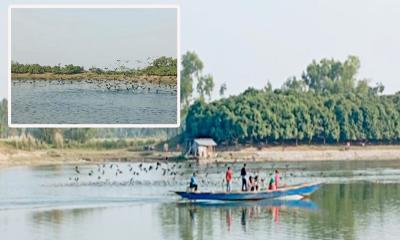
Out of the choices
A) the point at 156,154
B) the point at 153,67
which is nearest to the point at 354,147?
the point at 156,154

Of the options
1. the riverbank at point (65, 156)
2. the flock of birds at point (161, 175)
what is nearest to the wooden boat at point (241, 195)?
the flock of birds at point (161, 175)

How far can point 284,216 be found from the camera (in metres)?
31.0

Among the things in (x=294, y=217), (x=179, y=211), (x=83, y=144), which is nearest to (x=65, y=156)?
(x=83, y=144)

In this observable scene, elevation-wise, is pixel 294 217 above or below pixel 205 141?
below

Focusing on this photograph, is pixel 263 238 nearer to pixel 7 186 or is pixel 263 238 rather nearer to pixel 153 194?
pixel 153 194

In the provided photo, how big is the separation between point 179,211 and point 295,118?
142ft

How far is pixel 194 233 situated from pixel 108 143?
5319 centimetres

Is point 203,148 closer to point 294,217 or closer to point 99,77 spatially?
point 294,217

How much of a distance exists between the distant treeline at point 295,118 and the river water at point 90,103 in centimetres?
4699

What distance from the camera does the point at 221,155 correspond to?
7119 cm

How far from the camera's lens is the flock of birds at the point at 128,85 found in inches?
899

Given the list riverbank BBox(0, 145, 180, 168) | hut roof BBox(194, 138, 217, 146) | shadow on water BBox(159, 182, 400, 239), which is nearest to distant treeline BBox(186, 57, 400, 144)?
hut roof BBox(194, 138, 217, 146)

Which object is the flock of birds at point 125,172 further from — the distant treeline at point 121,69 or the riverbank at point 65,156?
the distant treeline at point 121,69

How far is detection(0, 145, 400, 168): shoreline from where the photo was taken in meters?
68.8
